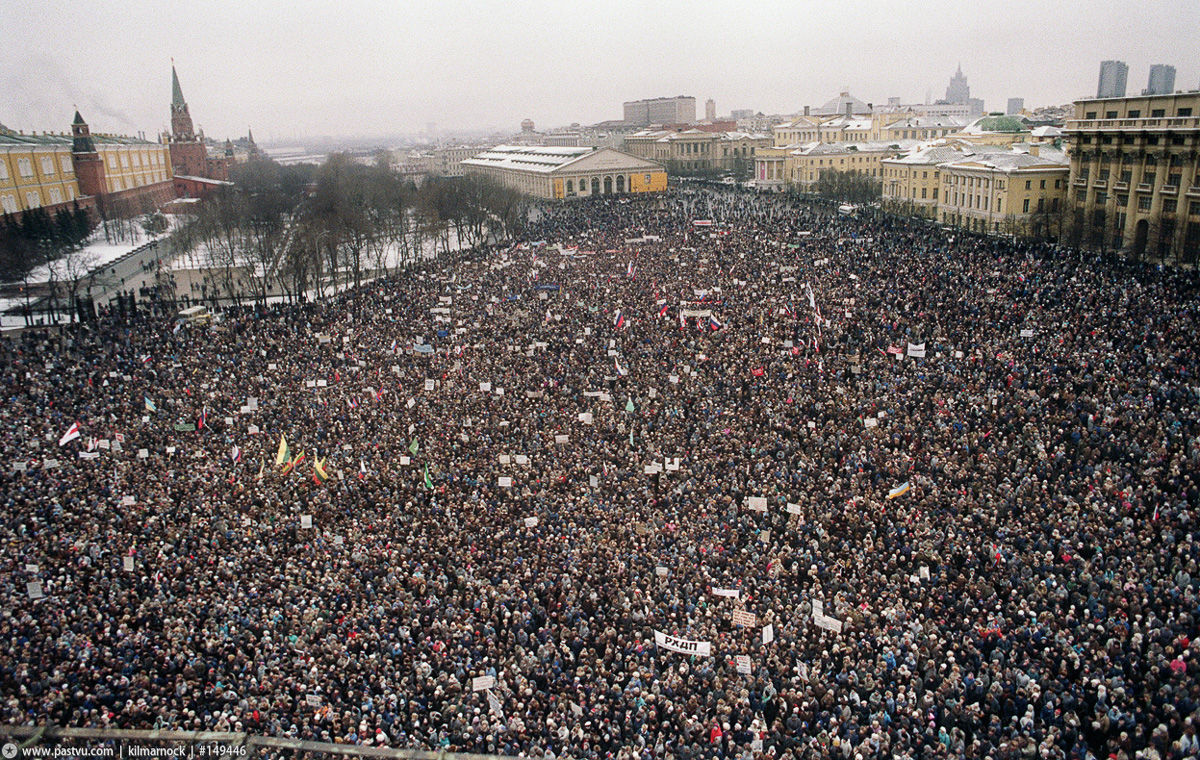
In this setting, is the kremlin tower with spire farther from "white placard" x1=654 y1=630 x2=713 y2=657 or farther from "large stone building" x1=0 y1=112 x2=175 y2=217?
"white placard" x1=654 y1=630 x2=713 y2=657

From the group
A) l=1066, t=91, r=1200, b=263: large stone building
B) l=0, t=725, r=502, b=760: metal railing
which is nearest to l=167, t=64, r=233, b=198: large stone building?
l=1066, t=91, r=1200, b=263: large stone building

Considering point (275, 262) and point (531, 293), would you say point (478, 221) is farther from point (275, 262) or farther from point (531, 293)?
point (531, 293)

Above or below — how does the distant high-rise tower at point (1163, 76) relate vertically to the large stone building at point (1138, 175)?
above

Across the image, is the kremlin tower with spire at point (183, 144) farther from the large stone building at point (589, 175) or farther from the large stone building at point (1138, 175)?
the large stone building at point (1138, 175)

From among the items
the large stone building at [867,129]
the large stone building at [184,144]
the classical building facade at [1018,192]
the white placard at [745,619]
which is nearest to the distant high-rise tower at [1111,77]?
the large stone building at [867,129]

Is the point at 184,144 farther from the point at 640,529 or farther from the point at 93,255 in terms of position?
the point at 640,529

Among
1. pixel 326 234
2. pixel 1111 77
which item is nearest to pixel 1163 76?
pixel 1111 77
